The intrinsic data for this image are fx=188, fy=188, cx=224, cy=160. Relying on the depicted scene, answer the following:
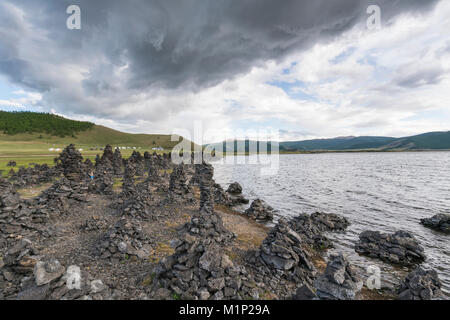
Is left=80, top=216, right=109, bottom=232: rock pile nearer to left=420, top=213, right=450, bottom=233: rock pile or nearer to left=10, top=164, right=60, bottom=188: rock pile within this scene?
left=10, top=164, right=60, bottom=188: rock pile

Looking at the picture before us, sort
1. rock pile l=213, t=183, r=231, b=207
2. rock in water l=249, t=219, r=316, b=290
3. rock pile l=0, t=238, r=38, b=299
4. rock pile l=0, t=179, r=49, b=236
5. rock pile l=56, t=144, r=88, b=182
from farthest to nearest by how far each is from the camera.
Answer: rock pile l=56, t=144, r=88, b=182
rock pile l=213, t=183, r=231, b=207
rock pile l=0, t=179, r=49, b=236
rock in water l=249, t=219, r=316, b=290
rock pile l=0, t=238, r=38, b=299

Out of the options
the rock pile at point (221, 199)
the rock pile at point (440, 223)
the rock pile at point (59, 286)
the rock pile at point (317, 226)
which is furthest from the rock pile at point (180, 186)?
the rock pile at point (440, 223)

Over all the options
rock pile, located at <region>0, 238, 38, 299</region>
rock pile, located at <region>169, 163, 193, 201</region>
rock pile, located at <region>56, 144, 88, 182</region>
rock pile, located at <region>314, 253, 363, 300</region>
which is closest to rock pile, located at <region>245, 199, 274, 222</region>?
rock pile, located at <region>169, 163, 193, 201</region>

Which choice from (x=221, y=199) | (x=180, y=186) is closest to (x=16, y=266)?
(x=180, y=186)

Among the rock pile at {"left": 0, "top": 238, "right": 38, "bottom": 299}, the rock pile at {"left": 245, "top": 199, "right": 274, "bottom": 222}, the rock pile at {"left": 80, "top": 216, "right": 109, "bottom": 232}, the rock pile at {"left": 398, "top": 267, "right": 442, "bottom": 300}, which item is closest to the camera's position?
the rock pile at {"left": 0, "top": 238, "right": 38, "bottom": 299}

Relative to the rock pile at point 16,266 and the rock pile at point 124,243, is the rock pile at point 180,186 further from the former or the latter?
the rock pile at point 16,266

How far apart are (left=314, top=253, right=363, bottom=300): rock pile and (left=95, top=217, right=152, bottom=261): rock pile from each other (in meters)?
12.9

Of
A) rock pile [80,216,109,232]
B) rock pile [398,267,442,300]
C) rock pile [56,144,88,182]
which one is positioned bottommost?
rock pile [398,267,442,300]

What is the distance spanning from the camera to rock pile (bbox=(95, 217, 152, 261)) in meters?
14.8

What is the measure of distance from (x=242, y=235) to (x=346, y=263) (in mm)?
11598

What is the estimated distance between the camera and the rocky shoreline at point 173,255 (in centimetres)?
1063

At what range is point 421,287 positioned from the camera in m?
12.2

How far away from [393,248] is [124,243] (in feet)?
83.7
